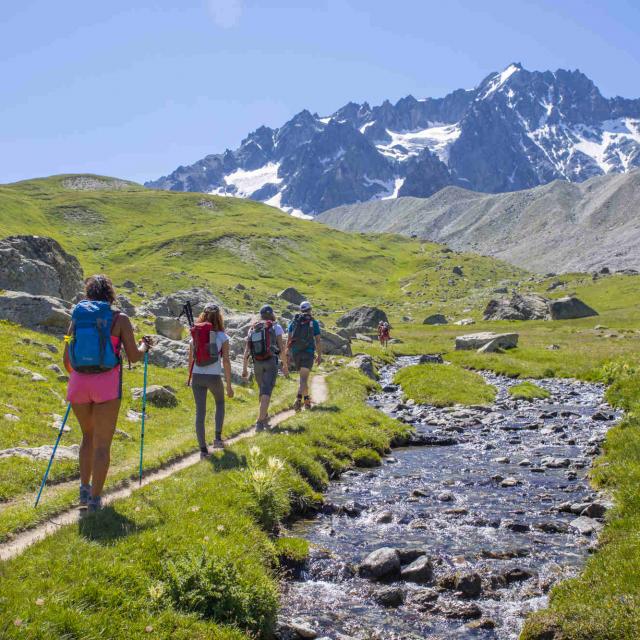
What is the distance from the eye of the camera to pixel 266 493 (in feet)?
43.8

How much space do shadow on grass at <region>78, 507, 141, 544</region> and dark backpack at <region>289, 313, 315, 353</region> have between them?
1338 cm

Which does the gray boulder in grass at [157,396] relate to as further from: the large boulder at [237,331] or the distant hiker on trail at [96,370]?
the distant hiker on trail at [96,370]

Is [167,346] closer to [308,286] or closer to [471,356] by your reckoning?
[471,356]

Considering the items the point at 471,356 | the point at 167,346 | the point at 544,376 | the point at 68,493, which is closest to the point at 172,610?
the point at 68,493

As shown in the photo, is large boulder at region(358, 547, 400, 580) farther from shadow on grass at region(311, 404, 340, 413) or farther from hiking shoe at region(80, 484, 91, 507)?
shadow on grass at region(311, 404, 340, 413)

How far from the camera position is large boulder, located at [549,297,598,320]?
320ft

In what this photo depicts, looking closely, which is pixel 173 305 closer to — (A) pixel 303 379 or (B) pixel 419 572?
(A) pixel 303 379

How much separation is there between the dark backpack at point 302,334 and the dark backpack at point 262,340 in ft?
12.9

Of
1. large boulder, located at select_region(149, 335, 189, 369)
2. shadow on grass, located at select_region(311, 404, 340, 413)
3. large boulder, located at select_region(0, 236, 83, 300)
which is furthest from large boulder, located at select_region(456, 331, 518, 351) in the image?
large boulder, located at select_region(0, 236, 83, 300)

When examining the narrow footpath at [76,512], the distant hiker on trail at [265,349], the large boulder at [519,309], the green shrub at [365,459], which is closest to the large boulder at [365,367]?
the green shrub at [365,459]

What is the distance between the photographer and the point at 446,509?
14898 millimetres

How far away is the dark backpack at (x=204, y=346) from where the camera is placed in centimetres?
1608

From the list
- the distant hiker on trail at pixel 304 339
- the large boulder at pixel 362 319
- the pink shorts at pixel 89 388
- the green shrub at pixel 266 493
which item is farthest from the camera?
the large boulder at pixel 362 319

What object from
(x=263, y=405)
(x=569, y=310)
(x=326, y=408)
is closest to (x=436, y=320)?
(x=569, y=310)
